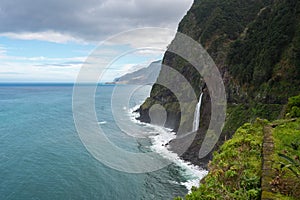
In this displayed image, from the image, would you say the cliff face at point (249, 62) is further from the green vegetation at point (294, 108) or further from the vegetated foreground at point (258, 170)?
the vegetated foreground at point (258, 170)

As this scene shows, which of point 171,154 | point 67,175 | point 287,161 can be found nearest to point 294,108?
point 287,161

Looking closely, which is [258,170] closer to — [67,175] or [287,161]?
[287,161]

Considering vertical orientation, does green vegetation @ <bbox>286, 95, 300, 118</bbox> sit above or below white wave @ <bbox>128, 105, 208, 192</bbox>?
above

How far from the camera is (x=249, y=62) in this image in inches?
1554

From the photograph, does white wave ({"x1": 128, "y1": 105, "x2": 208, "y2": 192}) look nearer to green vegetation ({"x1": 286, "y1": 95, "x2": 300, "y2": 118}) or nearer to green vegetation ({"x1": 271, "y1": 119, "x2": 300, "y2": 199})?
green vegetation ({"x1": 286, "y1": 95, "x2": 300, "y2": 118})

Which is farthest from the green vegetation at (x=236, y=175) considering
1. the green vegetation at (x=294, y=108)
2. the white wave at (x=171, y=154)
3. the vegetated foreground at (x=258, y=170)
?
the white wave at (x=171, y=154)

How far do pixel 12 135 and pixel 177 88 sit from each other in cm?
3575

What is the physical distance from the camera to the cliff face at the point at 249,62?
32688 millimetres

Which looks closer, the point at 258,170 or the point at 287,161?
the point at 287,161

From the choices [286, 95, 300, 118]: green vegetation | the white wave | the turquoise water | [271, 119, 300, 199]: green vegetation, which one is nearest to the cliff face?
the white wave

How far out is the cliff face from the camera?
107 ft

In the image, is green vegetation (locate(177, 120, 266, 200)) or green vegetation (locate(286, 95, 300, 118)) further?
green vegetation (locate(286, 95, 300, 118))

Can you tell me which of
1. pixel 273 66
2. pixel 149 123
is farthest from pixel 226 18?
pixel 149 123

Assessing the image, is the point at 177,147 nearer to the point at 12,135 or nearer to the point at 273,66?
the point at 273,66
